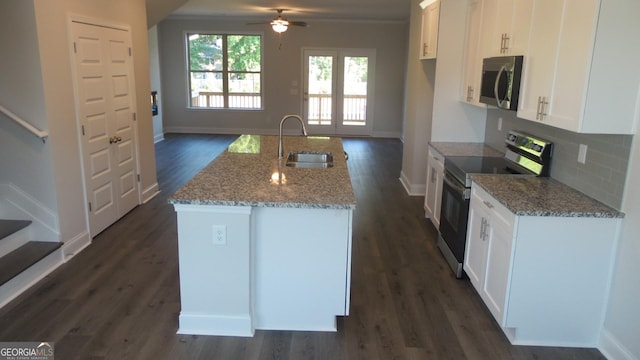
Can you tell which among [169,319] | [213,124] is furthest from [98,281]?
[213,124]

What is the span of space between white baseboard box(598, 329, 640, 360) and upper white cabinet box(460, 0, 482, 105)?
2.25 m

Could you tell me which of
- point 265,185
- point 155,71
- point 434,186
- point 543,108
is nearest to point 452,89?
point 434,186

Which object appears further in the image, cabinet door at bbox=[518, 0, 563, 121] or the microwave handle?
the microwave handle

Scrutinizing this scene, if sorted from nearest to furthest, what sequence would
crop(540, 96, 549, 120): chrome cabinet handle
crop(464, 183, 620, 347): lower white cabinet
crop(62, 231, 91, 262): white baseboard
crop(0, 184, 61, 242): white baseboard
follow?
crop(464, 183, 620, 347): lower white cabinet → crop(540, 96, 549, 120): chrome cabinet handle → crop(0, 184, 61, 242): white baseboard → crop(62, 231, 91, 262): white baseboard

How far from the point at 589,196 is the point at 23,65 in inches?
164

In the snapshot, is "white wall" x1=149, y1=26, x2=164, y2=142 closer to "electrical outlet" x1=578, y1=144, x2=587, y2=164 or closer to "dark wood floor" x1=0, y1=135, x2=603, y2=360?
"dark wood floor" x1=0, y1=135, x2=603, y2=360

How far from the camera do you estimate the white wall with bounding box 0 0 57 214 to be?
352 centimetres

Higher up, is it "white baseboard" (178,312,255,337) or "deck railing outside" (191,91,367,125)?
"deck railing outside" (191,91,367,125)

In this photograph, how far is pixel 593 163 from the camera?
2.89 m

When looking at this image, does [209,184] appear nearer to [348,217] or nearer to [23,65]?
[348,217]

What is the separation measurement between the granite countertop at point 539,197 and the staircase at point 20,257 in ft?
11.0

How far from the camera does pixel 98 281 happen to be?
358 centimetres

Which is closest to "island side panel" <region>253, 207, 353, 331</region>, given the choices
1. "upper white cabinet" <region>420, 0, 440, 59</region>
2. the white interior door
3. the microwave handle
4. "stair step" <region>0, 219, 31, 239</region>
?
the microwave handle

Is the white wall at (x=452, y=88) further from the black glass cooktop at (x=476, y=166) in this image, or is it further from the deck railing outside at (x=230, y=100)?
the deck railing outside at (x=230, y=100)
